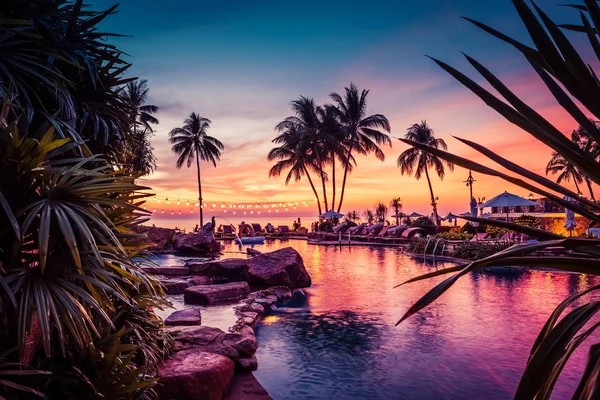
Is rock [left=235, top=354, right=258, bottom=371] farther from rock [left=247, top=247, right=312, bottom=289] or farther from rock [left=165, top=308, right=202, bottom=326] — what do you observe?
rock [left=247, top=247, right=312, bottom=289]

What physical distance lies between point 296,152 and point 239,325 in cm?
2722

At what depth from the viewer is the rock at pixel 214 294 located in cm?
774

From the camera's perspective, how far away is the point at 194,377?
3.45 metres

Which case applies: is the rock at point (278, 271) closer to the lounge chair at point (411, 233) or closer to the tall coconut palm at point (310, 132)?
the lounge chair at point (411, 233)

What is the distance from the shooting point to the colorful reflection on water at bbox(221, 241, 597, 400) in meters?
4.45

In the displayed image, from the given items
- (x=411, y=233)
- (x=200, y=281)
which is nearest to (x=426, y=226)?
(x=411, y=233)

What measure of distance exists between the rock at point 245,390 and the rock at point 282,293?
4384mm

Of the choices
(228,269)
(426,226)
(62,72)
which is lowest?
(228,269)

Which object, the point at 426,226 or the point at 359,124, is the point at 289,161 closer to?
the point at 359,124

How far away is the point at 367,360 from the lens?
5137mm

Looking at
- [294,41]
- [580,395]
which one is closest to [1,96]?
[580,395]

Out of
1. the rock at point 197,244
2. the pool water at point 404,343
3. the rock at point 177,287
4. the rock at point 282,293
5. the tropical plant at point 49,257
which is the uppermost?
the tropical plant at point 49,257

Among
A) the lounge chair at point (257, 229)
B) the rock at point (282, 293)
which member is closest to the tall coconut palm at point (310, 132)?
the lounge chair at point (257, 229)

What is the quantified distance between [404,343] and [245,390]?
277 cm
